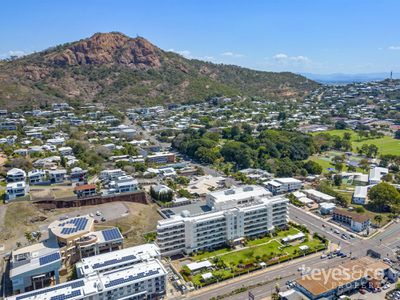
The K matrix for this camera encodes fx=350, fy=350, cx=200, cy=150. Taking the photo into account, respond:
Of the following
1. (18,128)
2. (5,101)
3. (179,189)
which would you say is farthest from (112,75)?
(179,189)

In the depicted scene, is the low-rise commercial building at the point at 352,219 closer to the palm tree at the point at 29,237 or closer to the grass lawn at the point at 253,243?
the grass lawn at the point at 253,243

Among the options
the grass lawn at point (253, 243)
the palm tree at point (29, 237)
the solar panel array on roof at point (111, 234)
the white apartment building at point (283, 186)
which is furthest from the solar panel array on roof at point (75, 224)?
the white apartment building at point (283, 186)

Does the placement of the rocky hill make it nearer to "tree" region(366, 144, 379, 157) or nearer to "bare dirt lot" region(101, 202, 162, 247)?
"tree" region(366, 144, 379, 157)

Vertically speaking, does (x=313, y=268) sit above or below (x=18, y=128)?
below

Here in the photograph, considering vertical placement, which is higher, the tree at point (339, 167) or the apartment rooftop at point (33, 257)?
the apartment rooftop at point (33, 257)

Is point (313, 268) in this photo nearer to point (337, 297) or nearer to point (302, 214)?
point (337, 297)

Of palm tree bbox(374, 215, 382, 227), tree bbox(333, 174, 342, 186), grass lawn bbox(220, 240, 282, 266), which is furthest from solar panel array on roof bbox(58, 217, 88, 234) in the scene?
tree bbox(333, 174, 342, 186)

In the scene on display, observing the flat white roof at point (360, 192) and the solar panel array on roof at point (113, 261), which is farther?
the flat white roof at point (360, 192)
